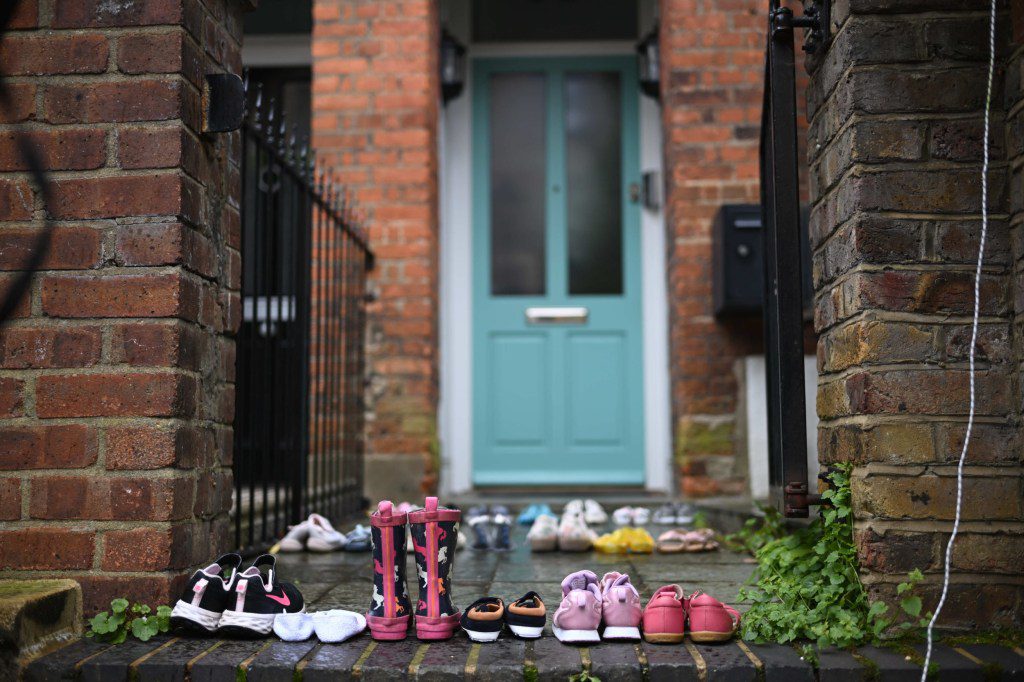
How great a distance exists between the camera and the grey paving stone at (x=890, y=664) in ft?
6.23

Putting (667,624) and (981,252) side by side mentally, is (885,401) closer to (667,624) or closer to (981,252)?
(981,252)

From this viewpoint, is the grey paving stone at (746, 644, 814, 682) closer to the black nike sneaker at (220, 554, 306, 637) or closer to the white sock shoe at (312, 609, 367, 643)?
the white sock shoe at (312, 609, 367, 643)

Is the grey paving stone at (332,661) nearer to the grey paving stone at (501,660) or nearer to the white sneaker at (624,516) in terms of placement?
the grey paving stone at (501,660)

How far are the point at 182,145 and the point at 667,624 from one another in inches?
65.6

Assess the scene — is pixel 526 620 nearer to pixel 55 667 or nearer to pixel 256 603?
pixel 256 603

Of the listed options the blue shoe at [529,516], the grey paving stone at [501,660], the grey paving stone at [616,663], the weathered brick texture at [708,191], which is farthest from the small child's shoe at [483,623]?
the weathered brick texture at [708,191]

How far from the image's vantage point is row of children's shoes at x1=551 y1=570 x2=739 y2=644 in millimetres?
2125

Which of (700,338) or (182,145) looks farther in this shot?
(700,338)

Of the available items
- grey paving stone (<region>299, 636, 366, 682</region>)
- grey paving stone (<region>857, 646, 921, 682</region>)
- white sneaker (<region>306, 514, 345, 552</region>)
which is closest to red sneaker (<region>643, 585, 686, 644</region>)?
grey paving stone (<region>857, 646, 921, 682</region>)

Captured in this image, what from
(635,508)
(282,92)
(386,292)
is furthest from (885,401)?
(282,92)

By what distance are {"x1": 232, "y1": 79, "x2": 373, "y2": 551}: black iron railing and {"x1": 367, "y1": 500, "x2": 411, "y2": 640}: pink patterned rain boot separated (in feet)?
3.22

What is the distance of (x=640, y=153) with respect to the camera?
20.0 ft

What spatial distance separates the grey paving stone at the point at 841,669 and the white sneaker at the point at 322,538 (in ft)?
7.10

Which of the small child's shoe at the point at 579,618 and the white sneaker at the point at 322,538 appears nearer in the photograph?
the small child's shoe at the point at 579,618
